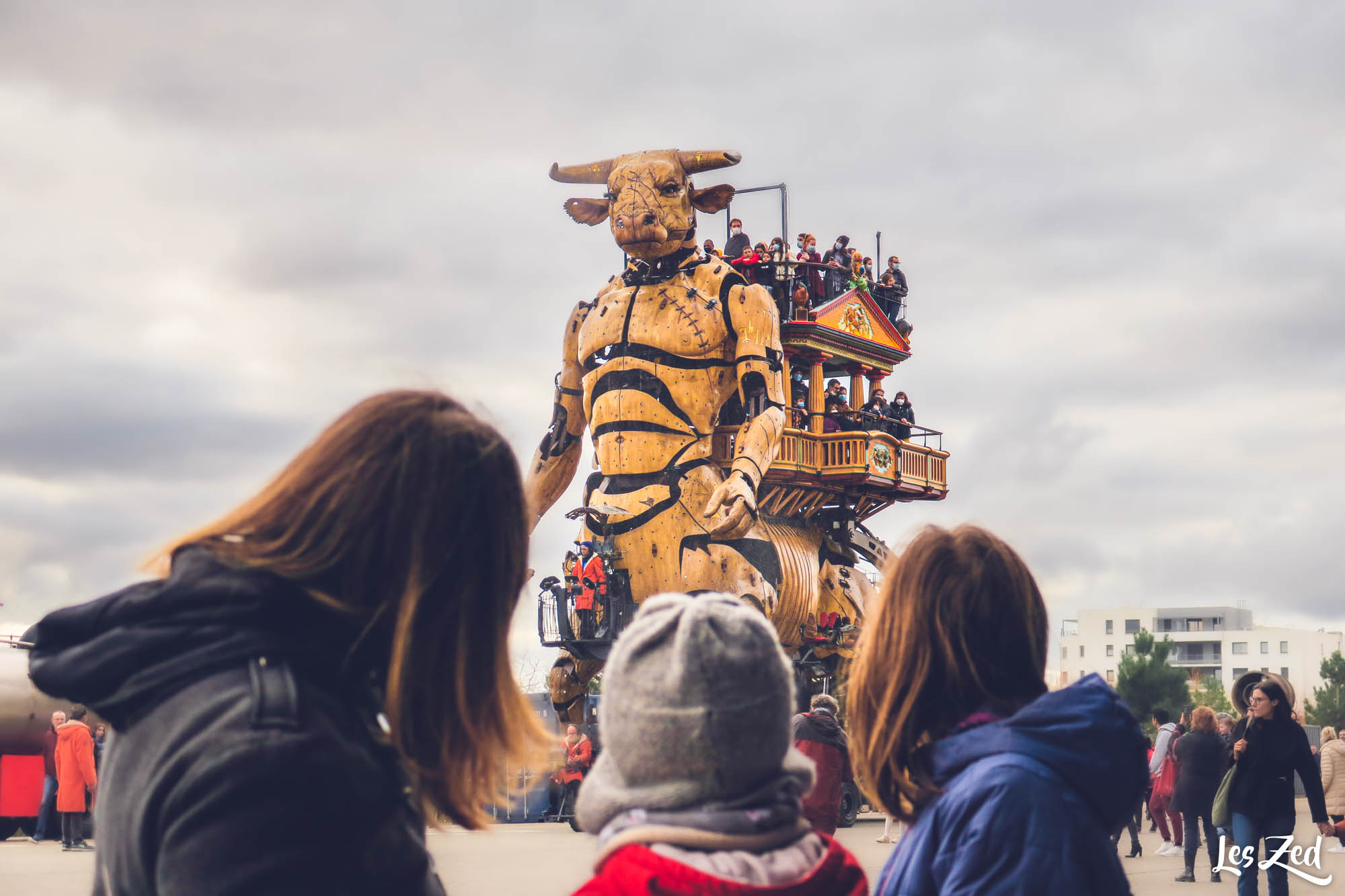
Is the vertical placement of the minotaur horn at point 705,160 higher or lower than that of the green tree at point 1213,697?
higher

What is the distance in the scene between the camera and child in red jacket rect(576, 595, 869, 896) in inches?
90.0

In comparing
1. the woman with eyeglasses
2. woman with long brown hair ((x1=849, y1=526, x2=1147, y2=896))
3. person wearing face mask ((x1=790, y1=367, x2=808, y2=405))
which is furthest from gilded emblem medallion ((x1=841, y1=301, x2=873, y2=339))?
woman with long brown hair ((x1=849, y1=526, x2=1147, y2=896))

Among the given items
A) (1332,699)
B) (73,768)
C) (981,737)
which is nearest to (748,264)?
(73,768)

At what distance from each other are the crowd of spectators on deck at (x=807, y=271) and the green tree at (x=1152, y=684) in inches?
1553

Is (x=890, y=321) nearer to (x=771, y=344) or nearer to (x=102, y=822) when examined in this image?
(x=771, y=344)

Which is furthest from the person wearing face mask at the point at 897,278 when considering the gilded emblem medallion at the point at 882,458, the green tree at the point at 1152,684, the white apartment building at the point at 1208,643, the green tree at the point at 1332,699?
the white apartment building at the point at 1208,643

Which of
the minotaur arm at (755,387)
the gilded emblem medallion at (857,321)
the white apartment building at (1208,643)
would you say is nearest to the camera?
the minotaur arm at (755,387)

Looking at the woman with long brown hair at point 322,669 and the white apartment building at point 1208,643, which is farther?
the white apartment building at point 1208,643

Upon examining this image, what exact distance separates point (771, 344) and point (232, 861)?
14282 mm

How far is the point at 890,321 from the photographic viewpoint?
950 inches

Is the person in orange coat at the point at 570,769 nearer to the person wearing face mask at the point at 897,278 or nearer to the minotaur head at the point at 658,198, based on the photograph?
the minotaur head at the point at 658,198

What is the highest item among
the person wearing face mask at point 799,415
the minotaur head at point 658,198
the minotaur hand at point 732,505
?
the minotaur head at point 658,198

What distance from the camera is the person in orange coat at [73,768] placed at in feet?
47.8

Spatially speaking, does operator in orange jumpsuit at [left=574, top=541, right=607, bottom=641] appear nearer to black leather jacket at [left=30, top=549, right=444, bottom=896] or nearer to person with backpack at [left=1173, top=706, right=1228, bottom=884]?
person with backpack at [left=1173, top=706, right=1228, bottom=884]
